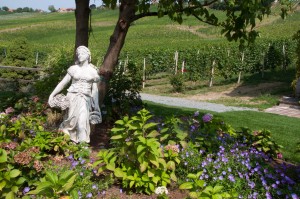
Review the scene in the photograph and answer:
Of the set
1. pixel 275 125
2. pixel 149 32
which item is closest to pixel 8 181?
pixel 275 125

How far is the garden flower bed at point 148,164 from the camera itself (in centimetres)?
465

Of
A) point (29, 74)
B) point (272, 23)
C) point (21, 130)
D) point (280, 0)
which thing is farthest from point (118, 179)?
point (272, 23)

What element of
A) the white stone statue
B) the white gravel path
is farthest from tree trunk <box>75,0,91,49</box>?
the white gravel path

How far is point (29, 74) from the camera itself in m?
19.3

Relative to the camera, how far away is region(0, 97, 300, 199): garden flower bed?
4652mm

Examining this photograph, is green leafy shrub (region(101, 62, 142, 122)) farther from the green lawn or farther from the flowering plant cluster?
the flowering plant cluster

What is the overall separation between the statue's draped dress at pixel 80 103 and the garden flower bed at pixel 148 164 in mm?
225

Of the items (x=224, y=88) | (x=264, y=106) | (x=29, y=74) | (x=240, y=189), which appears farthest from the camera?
(x=224, y=88)

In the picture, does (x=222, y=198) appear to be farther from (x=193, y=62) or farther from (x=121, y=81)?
(x=193, y=62)

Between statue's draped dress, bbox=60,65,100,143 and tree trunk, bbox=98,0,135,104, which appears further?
tree trunk, bbox=98,0,135,104

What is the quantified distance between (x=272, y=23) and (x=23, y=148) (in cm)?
6302

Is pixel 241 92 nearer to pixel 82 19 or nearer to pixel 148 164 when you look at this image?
pixel 82 19

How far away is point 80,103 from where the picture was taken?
20.2 ft

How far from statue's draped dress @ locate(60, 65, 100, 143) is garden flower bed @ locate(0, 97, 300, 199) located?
225 mm
